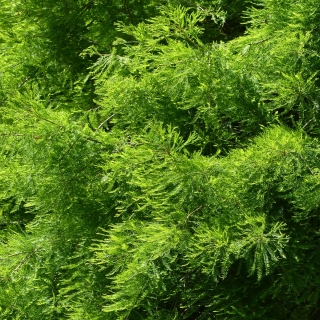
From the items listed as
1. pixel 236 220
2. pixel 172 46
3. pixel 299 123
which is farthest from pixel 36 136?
pixel 299 123

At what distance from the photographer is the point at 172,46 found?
6.60 ft

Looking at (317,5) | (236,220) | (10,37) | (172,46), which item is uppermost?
(317,5)

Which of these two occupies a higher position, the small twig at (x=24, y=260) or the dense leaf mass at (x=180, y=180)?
the dense leaf mass at (x=180, y=180)

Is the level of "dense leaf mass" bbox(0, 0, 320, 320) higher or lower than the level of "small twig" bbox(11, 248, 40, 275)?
higher

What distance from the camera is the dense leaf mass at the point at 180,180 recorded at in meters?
1.79

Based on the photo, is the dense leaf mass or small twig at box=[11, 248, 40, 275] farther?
small twig at box=[11, 248, 40, 275]

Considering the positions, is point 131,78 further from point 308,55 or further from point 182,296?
point 182,296

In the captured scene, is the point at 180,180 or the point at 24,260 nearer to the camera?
the point at 180,180

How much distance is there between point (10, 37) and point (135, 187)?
44.1 inches

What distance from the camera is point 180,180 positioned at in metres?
1.78

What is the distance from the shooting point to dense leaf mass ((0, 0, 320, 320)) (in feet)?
5.89

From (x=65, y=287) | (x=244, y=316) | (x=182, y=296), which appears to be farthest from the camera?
(x=65, y=287)

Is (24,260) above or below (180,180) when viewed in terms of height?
below

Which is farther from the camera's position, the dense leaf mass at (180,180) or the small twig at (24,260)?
the small twig at (24,260)
